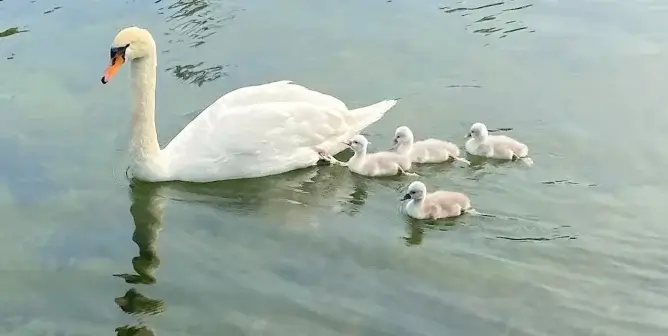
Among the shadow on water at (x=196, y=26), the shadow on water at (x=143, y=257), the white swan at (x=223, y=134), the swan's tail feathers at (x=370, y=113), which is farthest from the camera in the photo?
the shadow on water at (x=196, y=26)

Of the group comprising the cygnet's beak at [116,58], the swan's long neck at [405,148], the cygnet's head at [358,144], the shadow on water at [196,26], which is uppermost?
the cygnet's beak at [116,58]

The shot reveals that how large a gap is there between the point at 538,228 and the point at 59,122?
4.38m

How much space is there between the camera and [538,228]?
21.6 ft

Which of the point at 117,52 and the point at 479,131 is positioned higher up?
the point at 117,52

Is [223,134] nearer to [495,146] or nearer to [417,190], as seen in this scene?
[417,190]

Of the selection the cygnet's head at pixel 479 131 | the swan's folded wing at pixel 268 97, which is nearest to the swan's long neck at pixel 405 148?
the cygnet's head at pixel 479 131

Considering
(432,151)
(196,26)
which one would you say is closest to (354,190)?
(432,151)

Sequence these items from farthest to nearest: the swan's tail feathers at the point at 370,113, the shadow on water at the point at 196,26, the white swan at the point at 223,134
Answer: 1. the shadow on water at the point at 196,26
2. the swan's tail feathers at the point at 370,113
3. the white swan at the point at 223,134

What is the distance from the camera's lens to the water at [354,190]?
588 centimetres

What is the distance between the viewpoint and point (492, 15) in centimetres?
1027

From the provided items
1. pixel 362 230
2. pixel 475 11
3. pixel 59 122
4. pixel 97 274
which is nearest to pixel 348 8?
pixel 475 11

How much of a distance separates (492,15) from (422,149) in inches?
136

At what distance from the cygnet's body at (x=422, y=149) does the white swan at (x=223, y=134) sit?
650mm

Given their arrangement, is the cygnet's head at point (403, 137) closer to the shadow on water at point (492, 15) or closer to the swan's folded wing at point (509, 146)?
the swan's folded wing at point (509, 146)
